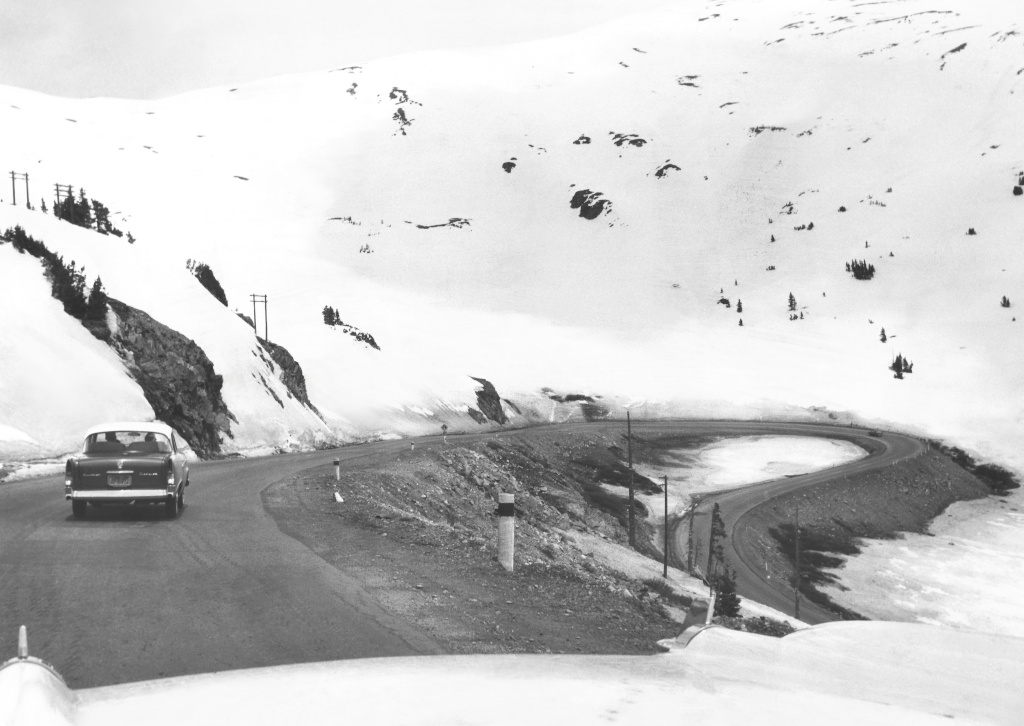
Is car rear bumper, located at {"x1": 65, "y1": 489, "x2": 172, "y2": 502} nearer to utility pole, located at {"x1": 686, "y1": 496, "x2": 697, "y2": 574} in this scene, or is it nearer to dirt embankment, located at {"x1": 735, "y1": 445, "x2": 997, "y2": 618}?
utility pole, located at {"x1": 686, "y1": 496, "x2": 697, "y2": 574}

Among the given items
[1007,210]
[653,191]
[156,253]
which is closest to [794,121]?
[653,191]

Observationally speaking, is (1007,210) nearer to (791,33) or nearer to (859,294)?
(859,294)

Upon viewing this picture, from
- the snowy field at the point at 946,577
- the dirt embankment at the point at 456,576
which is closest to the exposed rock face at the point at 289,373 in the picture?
the dirt embankment at the point at 456,576

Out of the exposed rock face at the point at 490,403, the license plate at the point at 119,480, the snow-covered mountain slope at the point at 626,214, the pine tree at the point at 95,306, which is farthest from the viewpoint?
the snow-covered mountain slope at the point at 626,214

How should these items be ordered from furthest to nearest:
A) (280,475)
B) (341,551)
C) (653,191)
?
(653,191) < (280,475) < (341,551)

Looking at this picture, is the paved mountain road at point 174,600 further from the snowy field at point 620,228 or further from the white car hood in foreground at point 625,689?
the snowy field at point 620,228

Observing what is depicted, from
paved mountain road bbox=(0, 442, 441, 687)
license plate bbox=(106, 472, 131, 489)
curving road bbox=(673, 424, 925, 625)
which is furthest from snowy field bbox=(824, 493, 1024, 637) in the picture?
paved mountain road bbox=(0, 442, 441, 687)
